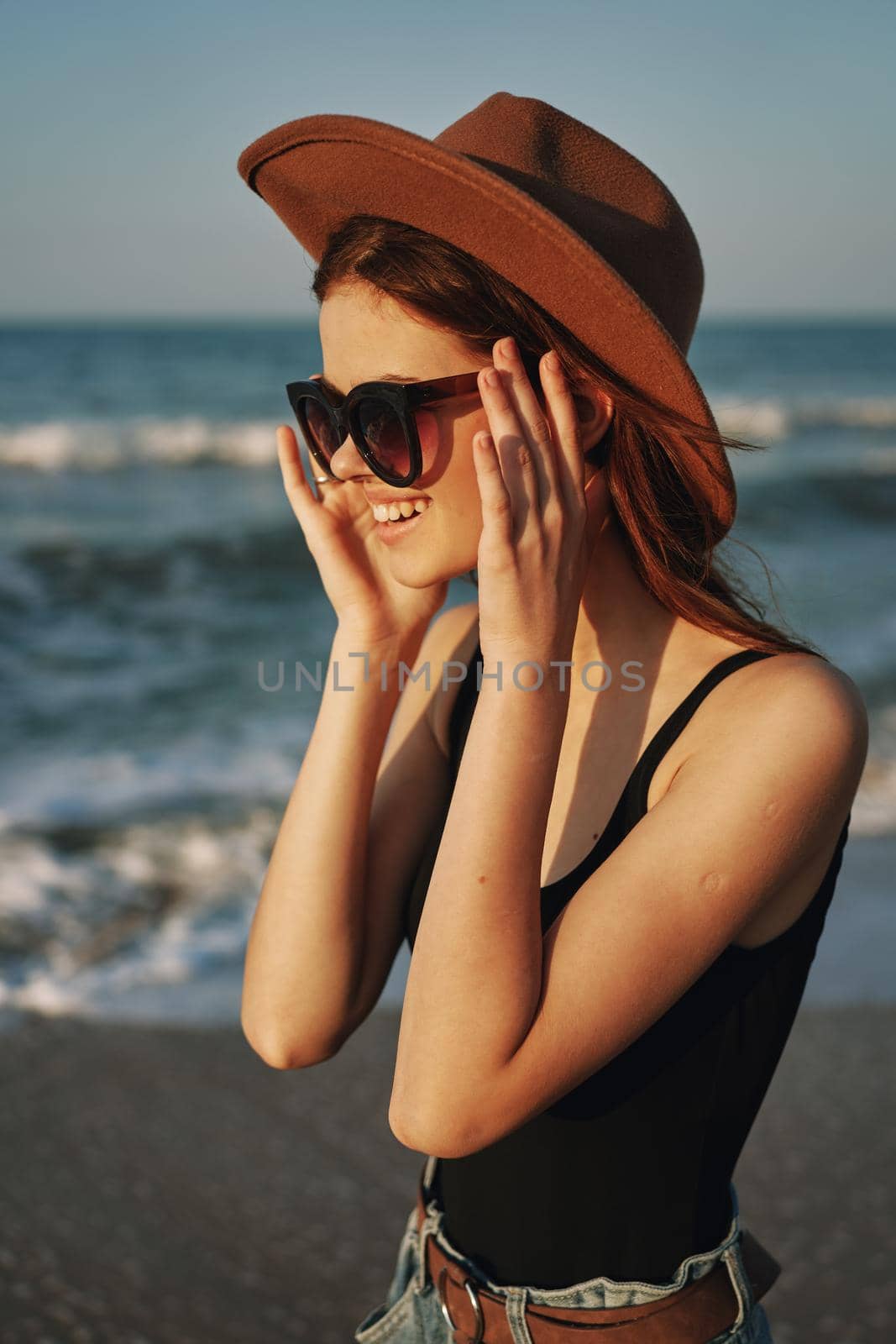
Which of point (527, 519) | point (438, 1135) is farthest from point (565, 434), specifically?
point (438, 1135)

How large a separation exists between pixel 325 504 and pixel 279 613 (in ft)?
31.2

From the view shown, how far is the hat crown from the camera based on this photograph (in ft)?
5.34

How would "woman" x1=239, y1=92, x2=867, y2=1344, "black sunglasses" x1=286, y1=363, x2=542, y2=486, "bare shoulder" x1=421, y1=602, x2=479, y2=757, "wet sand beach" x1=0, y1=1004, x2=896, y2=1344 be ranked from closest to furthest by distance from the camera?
"woman" x1=239, y1=92, x2=867, y2=1344, "black sunglasses" x1=286, y1=363, x2=542, y2=486, "bare shoulder" x1=421, y1=602, x2=479, y2=757, "wet sand beach" x1=0, y1=1004, x2=896, y2=1344

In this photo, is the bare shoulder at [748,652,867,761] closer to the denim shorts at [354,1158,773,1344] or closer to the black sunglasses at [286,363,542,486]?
the black sunglasses at [286,363,542,486]

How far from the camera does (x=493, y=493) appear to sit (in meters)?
1.52

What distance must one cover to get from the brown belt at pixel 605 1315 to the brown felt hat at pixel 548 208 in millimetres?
1160

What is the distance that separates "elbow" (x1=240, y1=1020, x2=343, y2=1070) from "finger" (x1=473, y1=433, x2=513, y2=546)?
951mm

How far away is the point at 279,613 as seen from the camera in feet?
37.9

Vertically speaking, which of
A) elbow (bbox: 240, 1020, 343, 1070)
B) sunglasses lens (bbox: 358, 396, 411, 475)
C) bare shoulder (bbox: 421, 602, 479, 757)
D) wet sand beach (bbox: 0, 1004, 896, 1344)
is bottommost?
wet sand beach (bbox: 0, 1004, 896, 1344)

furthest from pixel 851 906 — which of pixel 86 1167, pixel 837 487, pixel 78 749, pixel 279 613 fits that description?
pixel 837 487

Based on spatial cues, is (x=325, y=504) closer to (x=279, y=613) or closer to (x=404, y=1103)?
(x=404, y=1103)

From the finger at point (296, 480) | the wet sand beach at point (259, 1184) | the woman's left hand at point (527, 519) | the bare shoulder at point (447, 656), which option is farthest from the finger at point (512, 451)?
the wet sand beach at point (259, 1184)

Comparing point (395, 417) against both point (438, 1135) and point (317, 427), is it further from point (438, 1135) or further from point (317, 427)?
point (438, 1135)

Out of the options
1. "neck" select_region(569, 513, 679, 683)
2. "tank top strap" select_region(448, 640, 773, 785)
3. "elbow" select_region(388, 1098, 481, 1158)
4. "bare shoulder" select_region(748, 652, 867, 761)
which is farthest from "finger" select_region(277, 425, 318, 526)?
"elbow" select_region(388, 1098, 481, 1158)
